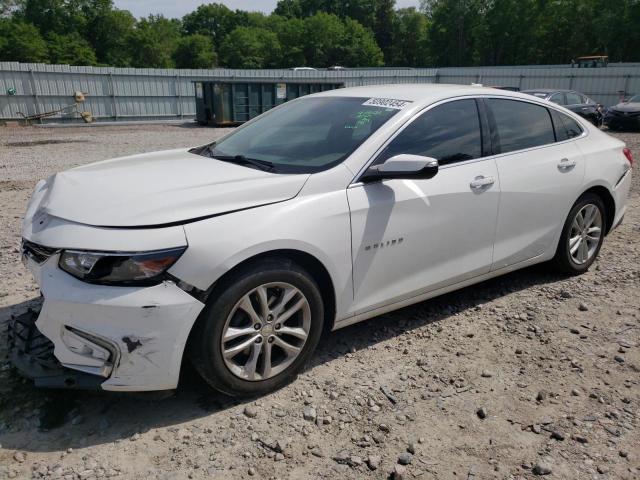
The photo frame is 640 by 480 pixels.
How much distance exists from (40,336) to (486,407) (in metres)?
2.45

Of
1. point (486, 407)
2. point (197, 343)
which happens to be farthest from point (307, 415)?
point (486, 407)

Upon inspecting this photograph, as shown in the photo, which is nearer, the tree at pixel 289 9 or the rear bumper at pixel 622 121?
the rear bumper at pixel 622 121

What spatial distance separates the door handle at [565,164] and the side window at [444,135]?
2.90ft

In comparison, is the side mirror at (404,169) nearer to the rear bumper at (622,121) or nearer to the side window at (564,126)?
the side window at (564,126)

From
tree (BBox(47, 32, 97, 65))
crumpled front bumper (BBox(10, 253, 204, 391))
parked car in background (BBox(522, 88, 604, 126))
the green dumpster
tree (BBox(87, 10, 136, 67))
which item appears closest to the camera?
A: crumpled front bumper (BBox(10, 253, 204, 391))

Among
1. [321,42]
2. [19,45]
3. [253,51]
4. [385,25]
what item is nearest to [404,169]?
[19,45]

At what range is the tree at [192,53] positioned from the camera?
8381 cm

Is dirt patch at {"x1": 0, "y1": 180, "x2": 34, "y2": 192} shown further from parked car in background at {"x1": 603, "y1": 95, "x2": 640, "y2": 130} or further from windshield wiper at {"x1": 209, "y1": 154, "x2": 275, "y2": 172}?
parked car in background at {"x1": 603, "y1": 95, "x2": 640, "y2": 130}

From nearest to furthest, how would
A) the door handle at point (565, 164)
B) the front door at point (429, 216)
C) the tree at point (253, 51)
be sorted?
the front door at point (429, 216) < the door handle at point (565, 164) < the tree at point (253, 51)

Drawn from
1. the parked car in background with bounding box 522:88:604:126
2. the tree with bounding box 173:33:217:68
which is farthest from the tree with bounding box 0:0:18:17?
the parked car in background with bounding box 522:88:604:126

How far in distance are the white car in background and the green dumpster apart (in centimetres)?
1805

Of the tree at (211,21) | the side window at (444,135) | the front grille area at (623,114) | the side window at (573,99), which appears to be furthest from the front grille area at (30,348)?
the tree at (211,21)

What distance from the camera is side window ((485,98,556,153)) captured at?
3.95 meters

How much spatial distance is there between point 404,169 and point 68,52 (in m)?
69.8
